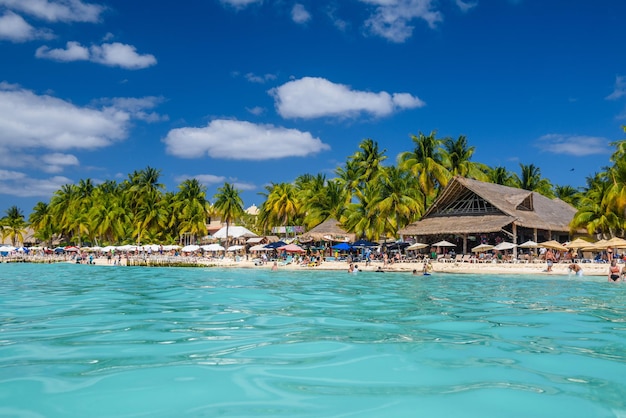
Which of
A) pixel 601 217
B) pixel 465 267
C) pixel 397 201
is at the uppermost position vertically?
pixel 397 201

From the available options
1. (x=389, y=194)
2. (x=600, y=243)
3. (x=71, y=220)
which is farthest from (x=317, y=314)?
(x=71, y=220)

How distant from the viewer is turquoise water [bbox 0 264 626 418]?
5652 millimetres

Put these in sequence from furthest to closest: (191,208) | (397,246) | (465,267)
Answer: (191,208) < (397,246) < (465,267)

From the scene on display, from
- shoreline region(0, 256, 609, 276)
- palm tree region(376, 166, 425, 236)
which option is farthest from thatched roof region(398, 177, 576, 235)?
shoreline region(0, 256, 609, 276)

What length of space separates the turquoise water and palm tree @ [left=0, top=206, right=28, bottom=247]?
7198 cm

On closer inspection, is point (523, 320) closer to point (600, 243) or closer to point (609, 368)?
point (609, 368)

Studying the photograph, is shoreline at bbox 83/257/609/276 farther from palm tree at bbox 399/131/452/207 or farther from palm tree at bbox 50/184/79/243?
palm tree at bbox 50/184/79/243

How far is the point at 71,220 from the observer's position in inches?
2547

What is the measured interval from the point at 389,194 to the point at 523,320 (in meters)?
28.9

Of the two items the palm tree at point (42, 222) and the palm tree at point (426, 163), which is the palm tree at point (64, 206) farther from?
the palm tree at point (426, 163)

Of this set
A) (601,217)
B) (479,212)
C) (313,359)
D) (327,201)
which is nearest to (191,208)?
(327,201)

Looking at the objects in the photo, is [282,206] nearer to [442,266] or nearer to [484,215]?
[484,215]

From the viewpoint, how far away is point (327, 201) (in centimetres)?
5356

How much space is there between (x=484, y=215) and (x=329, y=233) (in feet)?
48.5
